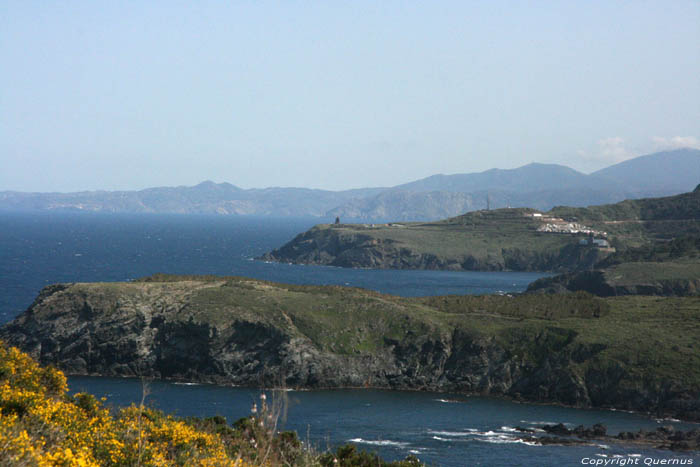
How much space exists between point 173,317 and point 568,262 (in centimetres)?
13673

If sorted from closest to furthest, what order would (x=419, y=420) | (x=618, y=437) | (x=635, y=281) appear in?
(x=618, y=437), (x=419, y=420), (x=635, y=281)

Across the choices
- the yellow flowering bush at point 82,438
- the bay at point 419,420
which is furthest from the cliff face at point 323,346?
the yellow flowering bush at point 82,438

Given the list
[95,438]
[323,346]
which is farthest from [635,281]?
[95,438]

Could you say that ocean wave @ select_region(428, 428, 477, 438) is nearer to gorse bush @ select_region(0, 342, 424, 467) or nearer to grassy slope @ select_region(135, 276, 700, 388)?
grassy slope @ select_region(135, 276, 700, 388)

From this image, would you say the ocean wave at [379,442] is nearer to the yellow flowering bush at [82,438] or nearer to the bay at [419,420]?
the bay at [419,420]

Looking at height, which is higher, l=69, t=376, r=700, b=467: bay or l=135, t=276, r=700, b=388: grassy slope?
l=135, t=276, r=700, b=388: grassy slope

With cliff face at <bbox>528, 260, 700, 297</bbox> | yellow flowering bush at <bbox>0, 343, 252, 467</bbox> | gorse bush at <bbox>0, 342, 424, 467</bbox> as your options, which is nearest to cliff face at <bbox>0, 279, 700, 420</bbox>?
cliff face at <bbox>528, 260, 700, 297</bbox>

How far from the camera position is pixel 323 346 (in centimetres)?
7988

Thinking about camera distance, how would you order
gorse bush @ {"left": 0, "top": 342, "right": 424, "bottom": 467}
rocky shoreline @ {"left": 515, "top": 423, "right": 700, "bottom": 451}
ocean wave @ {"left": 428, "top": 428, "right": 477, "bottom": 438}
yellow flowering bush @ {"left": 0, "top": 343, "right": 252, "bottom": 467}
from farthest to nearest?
ocean wave @ {"left": 428, "top": 428, "right": 477, "bottom": 438} < rocky shoreline @ {"left": 515, "top": 423, "right": 700, "bottom": 451} < yellow flowering bush @ {"left": 0, "top": 343, "right": 252, "bottom": 467} < gorse bush @ {"left": 0, "top": 342, "right": 424, "bottom": 467}

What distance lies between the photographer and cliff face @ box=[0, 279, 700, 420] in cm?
7338

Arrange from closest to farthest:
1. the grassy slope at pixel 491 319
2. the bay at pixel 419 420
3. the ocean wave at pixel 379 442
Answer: the bay at pixel 419 420 < the ocean wave at pixel 379 442 < the grassy slope at pixel 491 319

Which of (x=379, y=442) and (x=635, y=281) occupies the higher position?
(x=635, y=281)

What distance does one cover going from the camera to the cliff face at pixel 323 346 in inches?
2889

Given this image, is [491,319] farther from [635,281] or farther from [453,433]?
[635,281]
